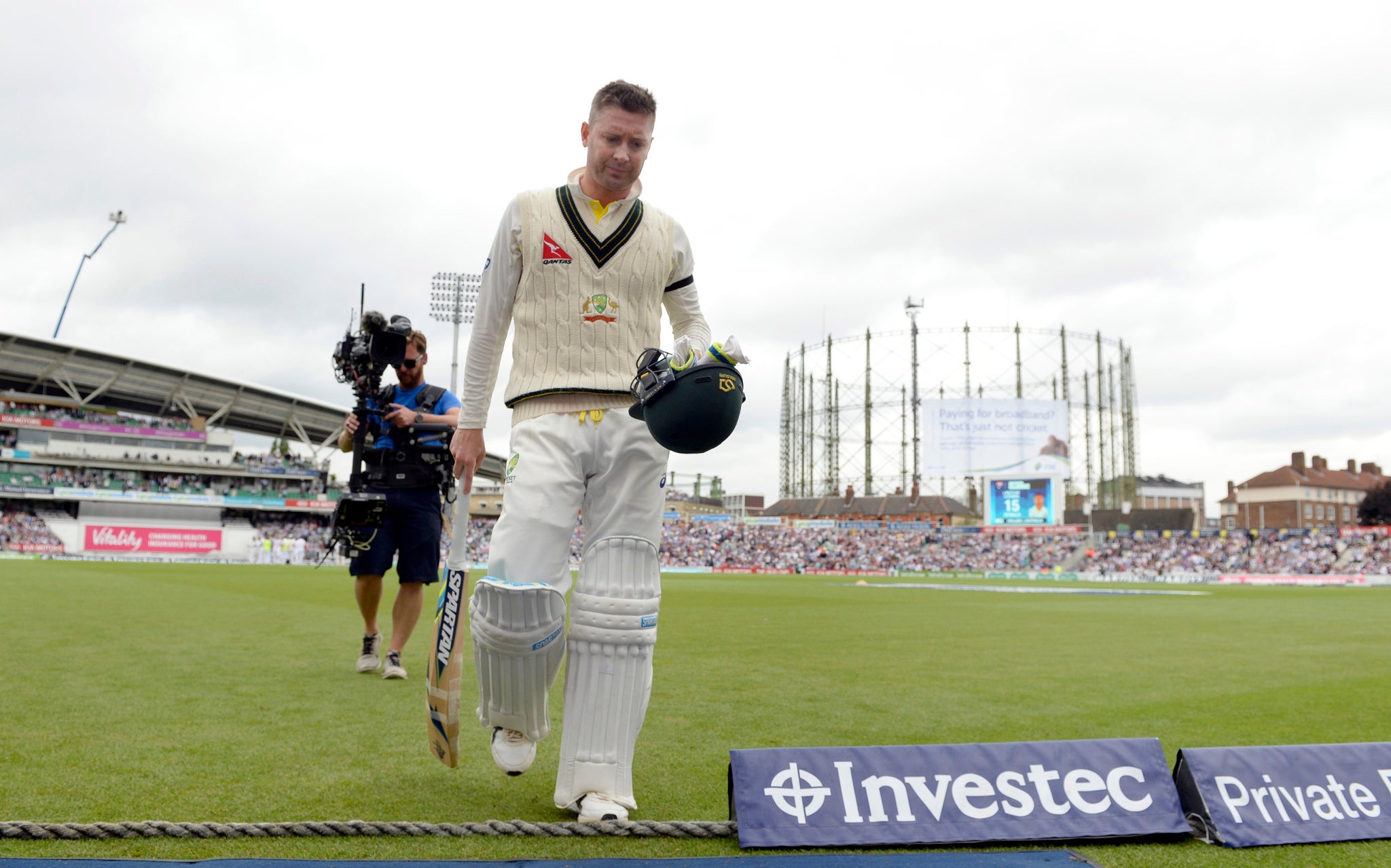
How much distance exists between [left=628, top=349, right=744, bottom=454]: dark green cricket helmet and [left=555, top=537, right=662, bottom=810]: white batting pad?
0.51m

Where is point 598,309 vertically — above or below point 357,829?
above

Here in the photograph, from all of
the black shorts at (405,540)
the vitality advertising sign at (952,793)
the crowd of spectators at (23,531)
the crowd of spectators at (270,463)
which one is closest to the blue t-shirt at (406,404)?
the black shorts at (405,540)

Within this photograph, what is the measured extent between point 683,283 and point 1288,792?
2592 mm

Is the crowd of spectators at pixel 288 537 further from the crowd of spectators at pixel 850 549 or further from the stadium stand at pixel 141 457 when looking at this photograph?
the crowd of spectators at pixel 850 549

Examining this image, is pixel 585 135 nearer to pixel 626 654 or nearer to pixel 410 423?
pixel 626 654

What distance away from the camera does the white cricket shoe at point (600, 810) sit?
2.69m

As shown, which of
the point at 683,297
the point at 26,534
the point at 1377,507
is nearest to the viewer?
the point at 683,297

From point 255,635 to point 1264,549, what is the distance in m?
50.1

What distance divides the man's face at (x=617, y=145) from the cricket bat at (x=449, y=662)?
1.34m

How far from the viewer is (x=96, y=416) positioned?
2191 inches

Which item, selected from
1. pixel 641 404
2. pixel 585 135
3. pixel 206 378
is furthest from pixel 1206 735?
pixel 206 378

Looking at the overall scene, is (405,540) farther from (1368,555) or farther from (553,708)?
(1368,555)

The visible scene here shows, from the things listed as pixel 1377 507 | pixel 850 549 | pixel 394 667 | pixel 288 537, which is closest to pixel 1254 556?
pixel 850 549

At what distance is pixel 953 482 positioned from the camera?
65375mm
